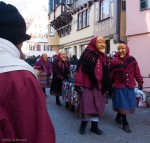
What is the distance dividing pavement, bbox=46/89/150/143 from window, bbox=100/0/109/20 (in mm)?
10138

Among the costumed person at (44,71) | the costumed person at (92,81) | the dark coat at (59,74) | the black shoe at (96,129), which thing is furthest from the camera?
the costumed person at (44,71)

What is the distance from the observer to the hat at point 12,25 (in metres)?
1.80

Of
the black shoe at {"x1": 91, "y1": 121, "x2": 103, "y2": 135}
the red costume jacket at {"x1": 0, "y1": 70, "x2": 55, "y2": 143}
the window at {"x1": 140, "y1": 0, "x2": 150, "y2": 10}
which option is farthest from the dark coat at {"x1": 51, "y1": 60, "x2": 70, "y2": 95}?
the red costume jacket at {"x1": 0, "y1": 70, "x2": 55, "y2": 143}

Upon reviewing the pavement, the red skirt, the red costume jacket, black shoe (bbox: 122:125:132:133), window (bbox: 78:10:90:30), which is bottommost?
the pavement

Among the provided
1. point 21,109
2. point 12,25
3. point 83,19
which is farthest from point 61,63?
point 83,19

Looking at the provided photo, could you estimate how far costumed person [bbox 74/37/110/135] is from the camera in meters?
6.52

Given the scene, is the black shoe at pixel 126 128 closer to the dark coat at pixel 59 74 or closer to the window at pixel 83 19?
the dark coat at pixel 59 74

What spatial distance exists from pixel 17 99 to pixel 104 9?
18.4 metres

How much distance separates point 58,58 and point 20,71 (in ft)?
29.3

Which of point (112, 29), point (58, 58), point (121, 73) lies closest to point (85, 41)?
point (112, 29)

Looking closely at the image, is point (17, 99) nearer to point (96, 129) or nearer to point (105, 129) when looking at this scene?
point (96, 129)

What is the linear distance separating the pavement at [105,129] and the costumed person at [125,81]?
0.31 m

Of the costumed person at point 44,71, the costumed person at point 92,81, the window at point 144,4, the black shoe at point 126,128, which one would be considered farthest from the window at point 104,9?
the costumed person at point 92,81

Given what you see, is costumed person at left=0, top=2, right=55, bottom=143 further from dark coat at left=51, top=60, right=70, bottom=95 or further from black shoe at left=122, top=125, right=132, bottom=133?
dark coat at left=51, top=60, right=70, bottom=95
